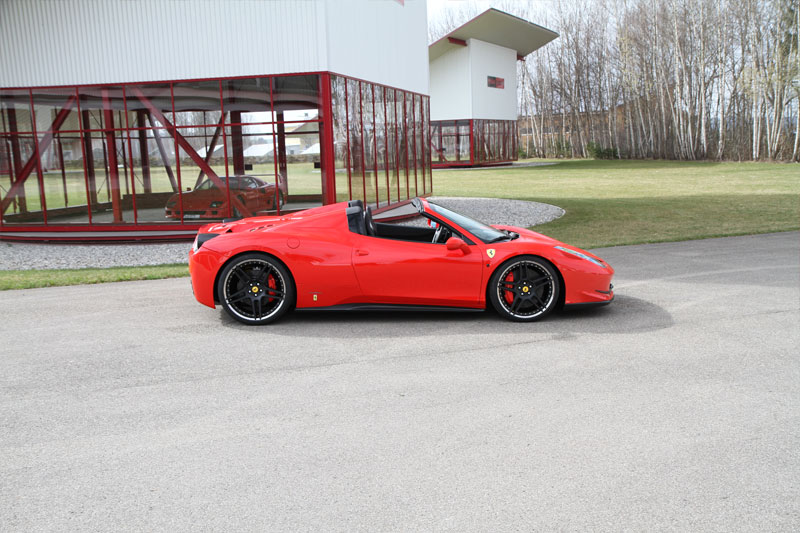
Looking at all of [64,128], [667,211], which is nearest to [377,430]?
[64,128]

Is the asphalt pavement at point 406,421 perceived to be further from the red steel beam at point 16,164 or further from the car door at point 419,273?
the red steel beam at point 16,164

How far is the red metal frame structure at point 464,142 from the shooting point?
52531 mm

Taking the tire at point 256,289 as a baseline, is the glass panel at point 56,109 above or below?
above

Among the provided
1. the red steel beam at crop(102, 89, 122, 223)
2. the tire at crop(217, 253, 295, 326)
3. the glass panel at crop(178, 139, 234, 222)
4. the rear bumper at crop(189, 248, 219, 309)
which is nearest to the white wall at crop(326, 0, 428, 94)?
the glass panel at crop(178, 139, 234, 222)

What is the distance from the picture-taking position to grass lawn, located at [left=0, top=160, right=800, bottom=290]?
11758 mm

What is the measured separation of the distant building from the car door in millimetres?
45810

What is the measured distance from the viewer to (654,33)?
183 ft

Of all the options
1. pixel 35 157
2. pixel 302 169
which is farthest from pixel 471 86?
pixel 35 157

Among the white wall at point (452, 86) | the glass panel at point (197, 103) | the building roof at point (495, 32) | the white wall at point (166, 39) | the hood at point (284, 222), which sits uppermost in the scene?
the building roof at point (495, 32)

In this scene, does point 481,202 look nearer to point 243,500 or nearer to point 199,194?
point 199,194

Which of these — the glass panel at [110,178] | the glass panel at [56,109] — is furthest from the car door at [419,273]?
the glass panel at [56,109]

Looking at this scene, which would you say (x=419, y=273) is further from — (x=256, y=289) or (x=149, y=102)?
(x=149, y=102)

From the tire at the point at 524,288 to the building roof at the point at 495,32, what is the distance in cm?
4482

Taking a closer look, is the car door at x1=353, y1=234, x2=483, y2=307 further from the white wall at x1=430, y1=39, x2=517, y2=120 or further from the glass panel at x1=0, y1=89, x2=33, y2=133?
the white wall at x1=430, y1=39, x2=517, y2=120
